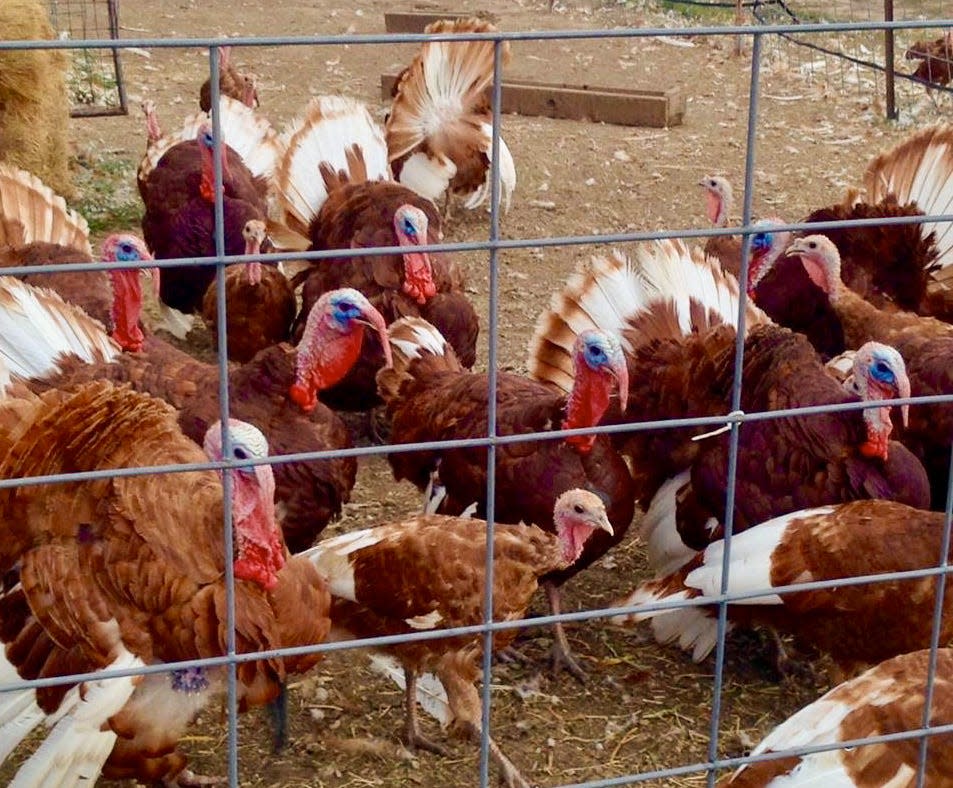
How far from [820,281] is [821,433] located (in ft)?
3.71

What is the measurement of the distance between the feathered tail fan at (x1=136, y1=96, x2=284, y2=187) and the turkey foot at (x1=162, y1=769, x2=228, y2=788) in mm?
3405

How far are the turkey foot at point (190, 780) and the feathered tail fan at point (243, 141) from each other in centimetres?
341

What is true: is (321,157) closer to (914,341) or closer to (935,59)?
(914,341)

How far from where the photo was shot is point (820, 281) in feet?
16.1

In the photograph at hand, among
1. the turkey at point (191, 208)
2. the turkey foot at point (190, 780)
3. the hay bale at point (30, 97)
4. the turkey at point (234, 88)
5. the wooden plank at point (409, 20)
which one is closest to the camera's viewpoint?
the turkey foot at point (190, 780)

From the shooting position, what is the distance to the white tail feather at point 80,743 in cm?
281

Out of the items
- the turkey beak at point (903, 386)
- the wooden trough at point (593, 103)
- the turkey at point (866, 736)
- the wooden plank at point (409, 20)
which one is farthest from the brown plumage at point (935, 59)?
the turkey at point (866, 736)

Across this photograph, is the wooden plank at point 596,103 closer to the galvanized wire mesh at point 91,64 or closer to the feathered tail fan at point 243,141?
the galvanized wire mesh at point 91,64

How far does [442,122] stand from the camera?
7512 mm

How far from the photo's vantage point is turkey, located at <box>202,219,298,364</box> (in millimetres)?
5391

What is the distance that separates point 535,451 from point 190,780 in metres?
1.25

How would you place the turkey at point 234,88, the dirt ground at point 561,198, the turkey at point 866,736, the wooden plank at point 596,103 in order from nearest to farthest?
the turkey at point 866,736, the dirt ground at point 561,198, the turkey at point 234,88, the wooden plank at point 596,103

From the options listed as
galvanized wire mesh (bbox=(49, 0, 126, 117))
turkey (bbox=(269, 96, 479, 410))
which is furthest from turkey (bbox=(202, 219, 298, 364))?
galvanized wire mesh (bbox=(49, 0, 126, 117))

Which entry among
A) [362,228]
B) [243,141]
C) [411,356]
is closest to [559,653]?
[411,356]
